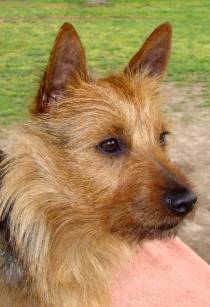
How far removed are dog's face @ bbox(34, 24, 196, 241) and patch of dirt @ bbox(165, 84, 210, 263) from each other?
899 mm

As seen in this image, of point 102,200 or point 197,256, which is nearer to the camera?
point 102,200

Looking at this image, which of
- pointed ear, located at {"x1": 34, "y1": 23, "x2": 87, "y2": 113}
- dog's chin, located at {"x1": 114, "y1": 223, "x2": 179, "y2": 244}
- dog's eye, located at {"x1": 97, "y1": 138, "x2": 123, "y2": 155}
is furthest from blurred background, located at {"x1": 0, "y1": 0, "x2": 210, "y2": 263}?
dog's chin, located at {"x1": 114, "y1": 223, "x2": 179, "y2": 244}

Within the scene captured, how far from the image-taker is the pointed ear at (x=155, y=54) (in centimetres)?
359

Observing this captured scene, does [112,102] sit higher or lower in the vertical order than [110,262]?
higher

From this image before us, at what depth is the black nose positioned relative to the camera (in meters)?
3.13

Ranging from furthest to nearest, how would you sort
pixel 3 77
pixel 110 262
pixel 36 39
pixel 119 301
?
1. pixel 36 39
2. pixel 3 77
3. pixel 119 301
4. pixel 110 262

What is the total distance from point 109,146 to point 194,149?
12.3 feet

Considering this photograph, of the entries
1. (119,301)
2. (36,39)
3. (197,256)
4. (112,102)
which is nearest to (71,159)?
(112,102)

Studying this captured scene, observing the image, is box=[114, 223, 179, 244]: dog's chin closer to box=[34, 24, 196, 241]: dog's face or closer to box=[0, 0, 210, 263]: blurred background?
box=[34, 24, 196, 241]: dog's face

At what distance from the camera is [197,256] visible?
15.8 ft

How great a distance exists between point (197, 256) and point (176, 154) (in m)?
2.15

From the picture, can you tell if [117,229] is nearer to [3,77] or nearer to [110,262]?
[110,262]

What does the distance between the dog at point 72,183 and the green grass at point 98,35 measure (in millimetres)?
3161

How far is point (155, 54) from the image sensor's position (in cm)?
374
